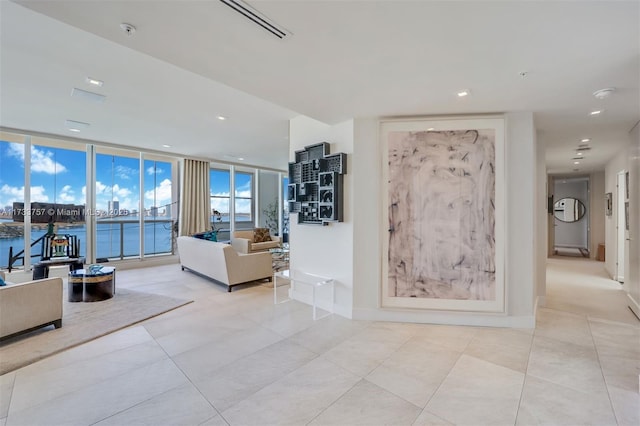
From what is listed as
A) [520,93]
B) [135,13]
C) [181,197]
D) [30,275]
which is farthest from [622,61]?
[30,275]

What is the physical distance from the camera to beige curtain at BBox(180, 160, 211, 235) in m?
7.65

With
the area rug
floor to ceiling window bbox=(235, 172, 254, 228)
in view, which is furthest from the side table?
floor to ceiling window bbox=(235, 172, 254, 228)

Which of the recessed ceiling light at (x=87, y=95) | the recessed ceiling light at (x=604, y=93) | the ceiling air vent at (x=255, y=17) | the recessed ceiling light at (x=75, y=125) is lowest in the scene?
the recessed ceiling light at (x=604, y=93)

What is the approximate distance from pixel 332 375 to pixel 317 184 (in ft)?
7.91

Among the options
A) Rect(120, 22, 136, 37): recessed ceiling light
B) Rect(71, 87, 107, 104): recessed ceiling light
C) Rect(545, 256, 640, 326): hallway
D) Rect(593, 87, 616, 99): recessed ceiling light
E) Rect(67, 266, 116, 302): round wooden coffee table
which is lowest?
Rect(545, 256, 640, 326): hallway

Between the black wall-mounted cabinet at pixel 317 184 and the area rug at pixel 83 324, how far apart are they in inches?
88.2

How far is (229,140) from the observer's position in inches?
237

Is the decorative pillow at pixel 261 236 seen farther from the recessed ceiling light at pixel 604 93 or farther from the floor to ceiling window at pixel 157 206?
the recessed ceiling light at pixel 604 93

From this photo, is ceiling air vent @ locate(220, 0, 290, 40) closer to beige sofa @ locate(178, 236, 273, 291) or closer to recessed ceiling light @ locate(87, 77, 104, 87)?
recessed ceiling light @ locate(87, 77, 104, 87)

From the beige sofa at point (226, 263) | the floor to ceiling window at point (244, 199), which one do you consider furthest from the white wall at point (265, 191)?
the beige sofa at point (226, 263)

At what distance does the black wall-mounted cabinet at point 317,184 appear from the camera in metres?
3.74

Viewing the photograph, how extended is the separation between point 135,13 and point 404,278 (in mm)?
3482

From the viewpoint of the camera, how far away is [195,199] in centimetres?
783

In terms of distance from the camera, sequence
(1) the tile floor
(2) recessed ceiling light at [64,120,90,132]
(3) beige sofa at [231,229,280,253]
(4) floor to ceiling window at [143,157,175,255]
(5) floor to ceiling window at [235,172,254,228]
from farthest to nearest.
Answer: (5) floor to ceiling window at [235,172,254,228] → (3) beige sofa at [231,229,280,253] → (4) floor to ceiling window at [143,157,175,255] → (2) recessed ceiling light at [64,120,90,132] → (1) the tile floor
